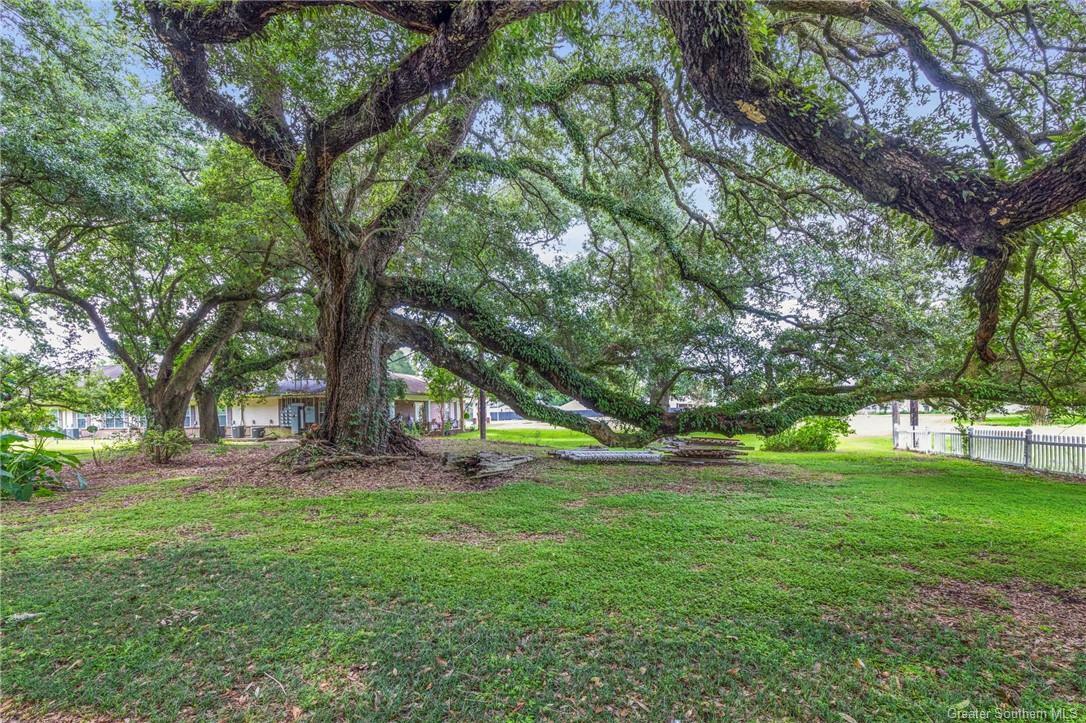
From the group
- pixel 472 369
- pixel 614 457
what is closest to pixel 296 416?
pixel 472 369

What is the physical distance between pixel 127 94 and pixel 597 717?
1151cm

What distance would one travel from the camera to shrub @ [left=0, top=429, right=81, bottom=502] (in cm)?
570

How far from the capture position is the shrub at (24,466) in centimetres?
570

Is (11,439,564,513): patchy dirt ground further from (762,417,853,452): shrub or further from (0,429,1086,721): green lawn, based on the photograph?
(762,417,853,452): shrub

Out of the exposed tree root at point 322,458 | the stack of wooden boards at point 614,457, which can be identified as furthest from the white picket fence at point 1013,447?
the exposed tree root at point 322,458

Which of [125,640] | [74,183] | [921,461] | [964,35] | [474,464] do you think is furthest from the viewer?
[921,461]

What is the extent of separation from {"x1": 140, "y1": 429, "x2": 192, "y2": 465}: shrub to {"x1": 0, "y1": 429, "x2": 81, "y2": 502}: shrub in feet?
6.49

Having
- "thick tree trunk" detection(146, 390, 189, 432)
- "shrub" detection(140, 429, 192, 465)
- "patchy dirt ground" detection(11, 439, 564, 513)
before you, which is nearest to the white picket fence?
"patchy dirt ground" detection(11, 439, 564, 513)

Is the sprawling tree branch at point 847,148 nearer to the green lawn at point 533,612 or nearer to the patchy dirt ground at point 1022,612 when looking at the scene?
the patchy dirt ground at point 1022,612

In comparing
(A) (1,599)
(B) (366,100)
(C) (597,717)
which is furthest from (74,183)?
(C) (597,717)

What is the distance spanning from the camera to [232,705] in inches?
81.5

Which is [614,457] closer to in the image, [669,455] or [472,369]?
[669,455]

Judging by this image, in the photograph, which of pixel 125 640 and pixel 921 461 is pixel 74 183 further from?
pixel 921 461

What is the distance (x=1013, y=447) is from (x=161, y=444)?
17.3 metres
